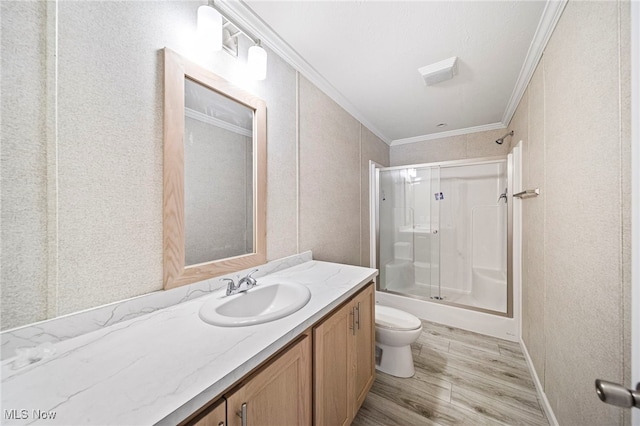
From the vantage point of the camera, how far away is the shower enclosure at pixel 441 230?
2814 millimetres

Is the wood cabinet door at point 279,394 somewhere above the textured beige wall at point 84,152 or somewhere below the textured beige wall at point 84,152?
below

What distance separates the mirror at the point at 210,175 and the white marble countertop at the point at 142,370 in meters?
0.27

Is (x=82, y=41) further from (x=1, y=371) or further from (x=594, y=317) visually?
(x=594, y=317)

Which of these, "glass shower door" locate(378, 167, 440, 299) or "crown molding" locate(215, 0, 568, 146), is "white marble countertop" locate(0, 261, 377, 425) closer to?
"crown molding" locate(215, 0, 568, 146)

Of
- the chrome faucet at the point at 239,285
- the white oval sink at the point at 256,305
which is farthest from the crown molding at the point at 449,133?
the chrome faucet at the point at 239,285

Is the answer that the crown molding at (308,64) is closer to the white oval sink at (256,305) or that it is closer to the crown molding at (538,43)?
the crown molding at (538,43)

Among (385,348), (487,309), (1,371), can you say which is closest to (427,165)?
(487,309)

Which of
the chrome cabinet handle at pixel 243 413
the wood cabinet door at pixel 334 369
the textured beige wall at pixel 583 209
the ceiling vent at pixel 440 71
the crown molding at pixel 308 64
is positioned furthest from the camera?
the ceiling vent at pixel 440 71

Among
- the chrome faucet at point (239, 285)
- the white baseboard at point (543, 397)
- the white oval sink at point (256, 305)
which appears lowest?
the white baseboard at point (543, 397)

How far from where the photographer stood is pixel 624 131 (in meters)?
0.73

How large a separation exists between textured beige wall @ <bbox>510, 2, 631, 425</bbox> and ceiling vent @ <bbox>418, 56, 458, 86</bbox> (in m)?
0.50

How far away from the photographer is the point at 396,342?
168 cm

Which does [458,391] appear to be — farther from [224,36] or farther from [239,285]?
[224,36]

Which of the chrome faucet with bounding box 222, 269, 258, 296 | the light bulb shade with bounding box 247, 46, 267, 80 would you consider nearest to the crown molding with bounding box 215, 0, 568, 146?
the light bulb shade with bounding box 247, 46, 267, 80
